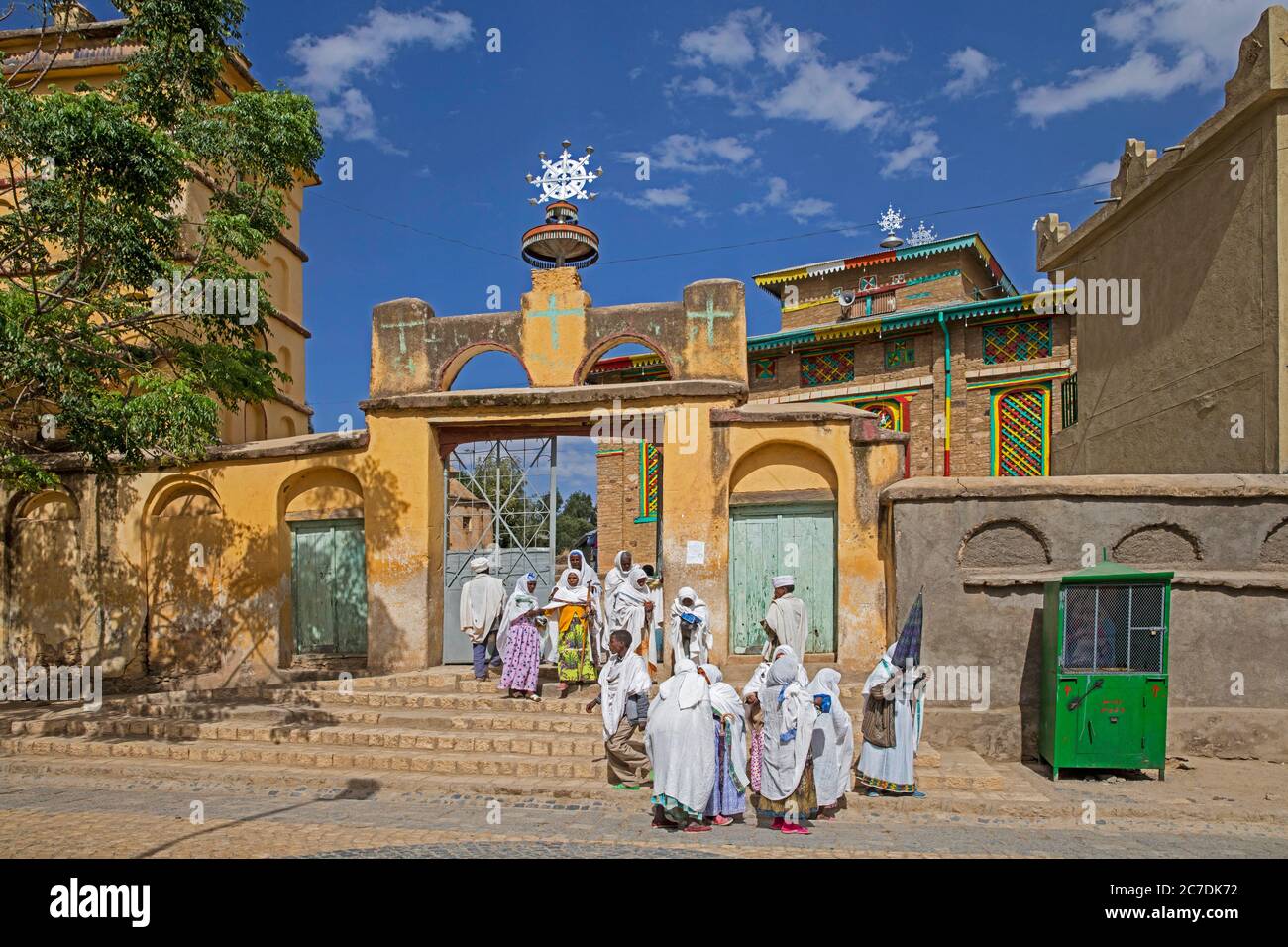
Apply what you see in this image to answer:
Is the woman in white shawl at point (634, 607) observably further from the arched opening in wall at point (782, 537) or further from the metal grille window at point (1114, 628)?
the metal grille window at point (1114, 628)

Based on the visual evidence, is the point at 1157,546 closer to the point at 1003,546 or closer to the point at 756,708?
the point at 1003,546

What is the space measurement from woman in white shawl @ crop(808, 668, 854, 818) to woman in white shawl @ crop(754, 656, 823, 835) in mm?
105

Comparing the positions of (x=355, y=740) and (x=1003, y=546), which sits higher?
(x=1003, y=546)

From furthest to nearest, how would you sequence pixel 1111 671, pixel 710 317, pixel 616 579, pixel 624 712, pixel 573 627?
pixel 710 317, pixel 616 579, pixel 573 627, pixel 1111 671, pixel 624 712

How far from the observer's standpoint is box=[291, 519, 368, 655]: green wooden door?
13570 mm

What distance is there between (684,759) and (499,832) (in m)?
1.55

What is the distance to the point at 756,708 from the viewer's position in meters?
7.57

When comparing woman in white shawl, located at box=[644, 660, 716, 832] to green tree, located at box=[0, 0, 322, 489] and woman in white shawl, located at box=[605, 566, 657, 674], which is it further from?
green tree, located at box=[0, 0, 322, 489]

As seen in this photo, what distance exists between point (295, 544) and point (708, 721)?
876 cm

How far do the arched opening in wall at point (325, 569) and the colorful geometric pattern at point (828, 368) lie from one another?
13.1 metres

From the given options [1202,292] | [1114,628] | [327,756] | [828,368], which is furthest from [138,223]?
[828,368]

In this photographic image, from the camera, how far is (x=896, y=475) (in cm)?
1157

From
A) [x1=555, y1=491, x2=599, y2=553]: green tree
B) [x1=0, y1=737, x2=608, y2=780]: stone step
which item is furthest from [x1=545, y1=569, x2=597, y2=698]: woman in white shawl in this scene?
[x1=555, y1=491, x2=599, y2=553]: green tree

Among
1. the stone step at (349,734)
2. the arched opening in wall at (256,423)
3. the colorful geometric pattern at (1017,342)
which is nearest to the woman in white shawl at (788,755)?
the stone step at (349,734)
